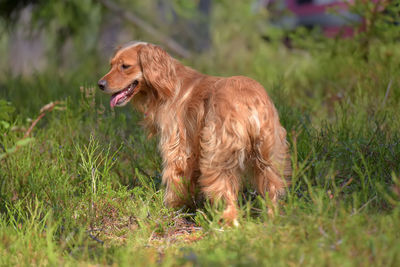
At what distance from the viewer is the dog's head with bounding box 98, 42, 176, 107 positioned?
130 inches

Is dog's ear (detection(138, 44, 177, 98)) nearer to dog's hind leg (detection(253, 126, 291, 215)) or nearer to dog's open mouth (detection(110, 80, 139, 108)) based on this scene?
dog's open mouth (detection(110, 80, 139, 108))

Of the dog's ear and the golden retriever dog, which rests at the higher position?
the dog's ear

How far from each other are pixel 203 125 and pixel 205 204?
1.89ft

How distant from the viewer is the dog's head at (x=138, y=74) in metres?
3.31

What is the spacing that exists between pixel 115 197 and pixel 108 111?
1.53m

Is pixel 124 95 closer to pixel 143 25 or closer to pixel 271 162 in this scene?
pixel 271 162

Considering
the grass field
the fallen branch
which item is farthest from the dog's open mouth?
the fallen branch

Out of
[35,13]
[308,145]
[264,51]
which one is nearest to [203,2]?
[264,51]

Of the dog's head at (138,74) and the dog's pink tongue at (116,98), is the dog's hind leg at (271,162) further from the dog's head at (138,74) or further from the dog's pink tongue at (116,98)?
the dog's pink tongue at (116,98)

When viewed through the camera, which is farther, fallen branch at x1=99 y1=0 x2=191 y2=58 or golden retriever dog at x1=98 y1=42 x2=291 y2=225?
fallen branch at x1=99 y1=0 x2=191 y2=58

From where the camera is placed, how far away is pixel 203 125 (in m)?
3.02

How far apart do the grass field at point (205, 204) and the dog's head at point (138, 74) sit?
55cm

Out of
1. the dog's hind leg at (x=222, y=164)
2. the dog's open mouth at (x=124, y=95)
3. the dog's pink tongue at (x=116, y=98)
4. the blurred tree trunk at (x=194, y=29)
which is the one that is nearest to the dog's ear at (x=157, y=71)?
the dog's open mouth at (x=124, y=95)

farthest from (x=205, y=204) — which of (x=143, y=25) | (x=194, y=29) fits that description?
(x=194, y=29)
